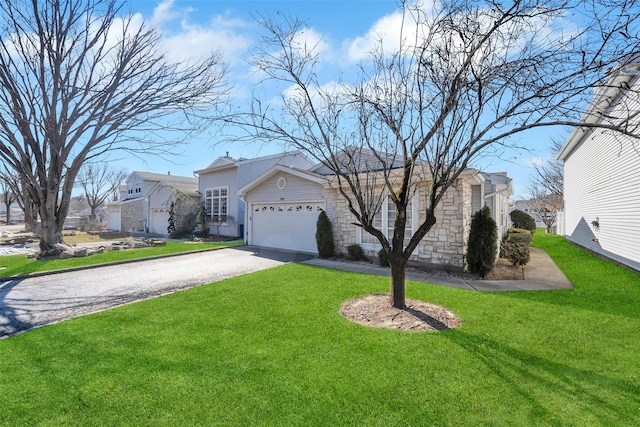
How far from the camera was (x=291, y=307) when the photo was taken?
5762 mm

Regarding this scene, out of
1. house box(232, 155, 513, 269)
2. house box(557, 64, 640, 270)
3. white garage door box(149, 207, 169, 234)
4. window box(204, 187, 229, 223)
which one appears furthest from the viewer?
white garage door box(149, 207, 169, 234)

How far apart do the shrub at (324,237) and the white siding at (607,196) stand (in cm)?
802

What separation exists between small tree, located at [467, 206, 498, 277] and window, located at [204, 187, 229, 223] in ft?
50.9

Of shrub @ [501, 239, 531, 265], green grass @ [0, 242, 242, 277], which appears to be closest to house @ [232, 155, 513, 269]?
shrub @ [501, 239, 531, 265]

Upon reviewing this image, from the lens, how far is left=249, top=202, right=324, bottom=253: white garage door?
12.8 meters

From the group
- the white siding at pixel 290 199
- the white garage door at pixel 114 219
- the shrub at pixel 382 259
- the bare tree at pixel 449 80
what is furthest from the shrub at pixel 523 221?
the white garage door at pixel 114 219

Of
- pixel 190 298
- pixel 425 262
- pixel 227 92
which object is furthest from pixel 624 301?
pixel 227 92

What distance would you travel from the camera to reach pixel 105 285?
25.2ft

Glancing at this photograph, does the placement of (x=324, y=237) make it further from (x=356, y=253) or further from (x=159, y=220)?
(x=159, y=220)

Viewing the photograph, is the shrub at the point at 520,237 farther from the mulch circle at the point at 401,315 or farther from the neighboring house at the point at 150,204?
the neighboring house at the point at 150,204

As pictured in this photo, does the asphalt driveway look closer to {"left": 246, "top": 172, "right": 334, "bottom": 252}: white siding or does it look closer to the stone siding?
{"left": 246, "top": 172, "right": 334, "bottom": 252}: white siding

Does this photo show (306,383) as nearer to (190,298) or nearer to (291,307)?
(291,307)

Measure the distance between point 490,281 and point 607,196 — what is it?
25.0 feet

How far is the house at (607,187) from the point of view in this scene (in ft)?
29.2
